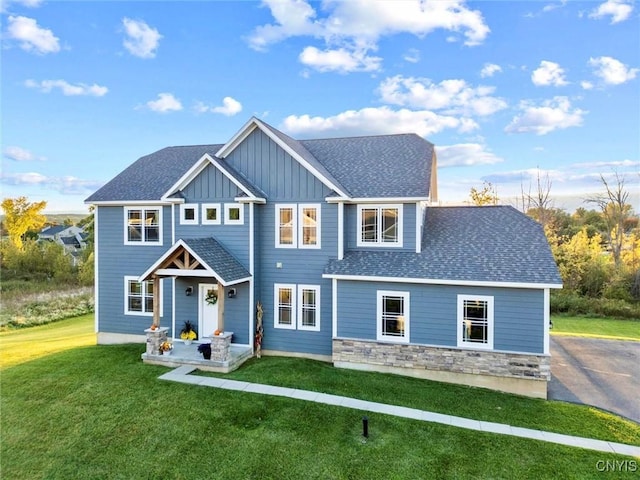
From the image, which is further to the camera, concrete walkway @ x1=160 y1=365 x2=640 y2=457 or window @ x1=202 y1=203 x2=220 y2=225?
window @ x1=202 y1=203 x2=220 y2=225

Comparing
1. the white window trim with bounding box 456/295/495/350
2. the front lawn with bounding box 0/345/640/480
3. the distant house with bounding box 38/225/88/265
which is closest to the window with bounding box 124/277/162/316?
the front lawn with bounding box 0/345/640/480

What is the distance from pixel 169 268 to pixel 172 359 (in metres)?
3.11

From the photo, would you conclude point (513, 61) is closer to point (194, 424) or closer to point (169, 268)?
point (169, 268)

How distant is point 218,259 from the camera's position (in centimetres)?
1201

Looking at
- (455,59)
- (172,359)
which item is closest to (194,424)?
(172,359)

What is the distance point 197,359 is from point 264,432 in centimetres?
480

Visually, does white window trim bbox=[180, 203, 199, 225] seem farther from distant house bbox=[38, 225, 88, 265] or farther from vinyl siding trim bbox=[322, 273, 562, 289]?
distant house bbox=[38, 225, 88, 265]

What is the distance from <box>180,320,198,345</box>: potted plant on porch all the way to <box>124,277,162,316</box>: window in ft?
6.47

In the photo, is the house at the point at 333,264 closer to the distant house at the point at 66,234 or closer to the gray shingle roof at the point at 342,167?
the gray shingle roof at the point at 342,167

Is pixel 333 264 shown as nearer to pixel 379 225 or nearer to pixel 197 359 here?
pixel 379 225

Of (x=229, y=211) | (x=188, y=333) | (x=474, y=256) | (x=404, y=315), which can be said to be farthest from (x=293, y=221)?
(x=474, y=256)

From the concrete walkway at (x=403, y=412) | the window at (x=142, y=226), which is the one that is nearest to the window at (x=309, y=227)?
the concrete walkway at (x=403, y=412)

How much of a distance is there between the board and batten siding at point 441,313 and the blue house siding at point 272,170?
3.64 m

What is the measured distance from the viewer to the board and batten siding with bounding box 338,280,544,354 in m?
10.3
